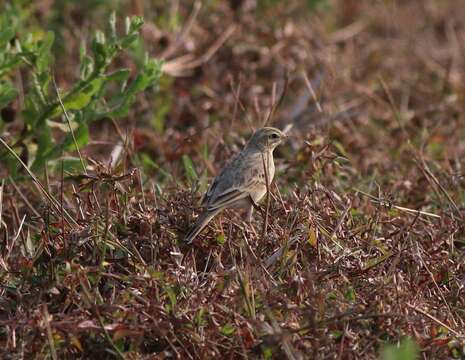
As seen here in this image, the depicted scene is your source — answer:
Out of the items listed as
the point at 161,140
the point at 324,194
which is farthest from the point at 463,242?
the point at 161,140

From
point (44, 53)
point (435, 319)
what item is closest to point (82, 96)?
point (44, 53)

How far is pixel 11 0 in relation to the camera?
708 cm

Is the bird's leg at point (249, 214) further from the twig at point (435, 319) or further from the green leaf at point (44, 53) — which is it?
the green leaf at point (44, 53)

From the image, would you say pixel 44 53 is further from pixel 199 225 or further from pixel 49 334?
pixel 49 334

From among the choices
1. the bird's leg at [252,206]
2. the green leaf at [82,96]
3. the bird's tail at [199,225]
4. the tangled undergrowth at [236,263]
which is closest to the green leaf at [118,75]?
the green leaf at [82,96]

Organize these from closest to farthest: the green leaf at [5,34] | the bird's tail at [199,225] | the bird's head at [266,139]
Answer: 1. the bird's tail at [199,225]
2. the green leaf at [5,34]
3. the bird's head at [266,139]

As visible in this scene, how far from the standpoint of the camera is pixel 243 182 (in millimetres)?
4930

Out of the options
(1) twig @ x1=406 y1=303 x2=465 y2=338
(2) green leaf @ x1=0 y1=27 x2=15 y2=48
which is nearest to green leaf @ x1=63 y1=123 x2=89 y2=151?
(2) green leaf @ x1=0 y1=27 x2=15 y2=48

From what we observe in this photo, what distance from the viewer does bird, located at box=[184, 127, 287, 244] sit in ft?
14.4

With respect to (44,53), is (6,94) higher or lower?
lower

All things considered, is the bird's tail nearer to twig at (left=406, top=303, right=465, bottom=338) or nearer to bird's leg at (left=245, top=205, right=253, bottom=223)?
bird's leg at (left=245, top=205, right=253, bottom=223)

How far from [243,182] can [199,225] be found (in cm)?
78

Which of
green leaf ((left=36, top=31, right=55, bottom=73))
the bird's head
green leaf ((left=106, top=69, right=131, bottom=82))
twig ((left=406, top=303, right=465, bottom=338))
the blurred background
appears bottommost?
the blurred background

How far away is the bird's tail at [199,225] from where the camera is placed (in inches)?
165
